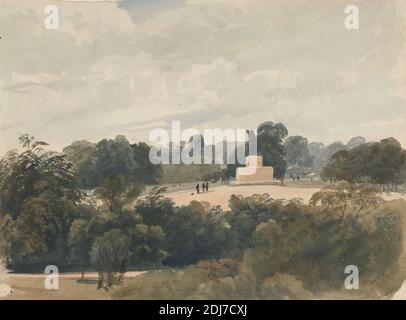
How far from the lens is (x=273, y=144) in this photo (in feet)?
29.7

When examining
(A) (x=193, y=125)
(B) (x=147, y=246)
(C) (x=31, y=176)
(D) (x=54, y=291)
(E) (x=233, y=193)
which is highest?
(A) (x=193, y=125)

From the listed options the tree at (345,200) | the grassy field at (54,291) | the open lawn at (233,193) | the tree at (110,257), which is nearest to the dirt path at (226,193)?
the open lawn at (233,193)

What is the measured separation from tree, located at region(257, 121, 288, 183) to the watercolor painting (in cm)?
2

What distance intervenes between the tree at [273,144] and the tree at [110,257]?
2512 mm

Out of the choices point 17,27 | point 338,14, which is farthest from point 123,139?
point 338,14

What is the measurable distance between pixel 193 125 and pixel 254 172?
3.95 ft

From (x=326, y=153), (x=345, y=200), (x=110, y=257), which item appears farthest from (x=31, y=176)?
(x=345, y=200)

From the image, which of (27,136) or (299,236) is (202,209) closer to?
(299,236)

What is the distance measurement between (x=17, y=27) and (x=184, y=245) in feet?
14.1

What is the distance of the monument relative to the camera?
900 centimetres

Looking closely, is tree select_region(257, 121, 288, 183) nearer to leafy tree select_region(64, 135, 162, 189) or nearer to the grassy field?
leafy tree select_region(64, 135, 162, 189)

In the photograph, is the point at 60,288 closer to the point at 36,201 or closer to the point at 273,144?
the point at 36,201

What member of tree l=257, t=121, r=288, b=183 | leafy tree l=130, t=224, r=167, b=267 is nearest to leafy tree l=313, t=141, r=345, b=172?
tree l=257, t=121, r=288, b=183

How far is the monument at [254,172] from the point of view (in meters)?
9.00
